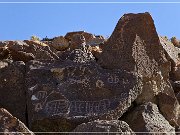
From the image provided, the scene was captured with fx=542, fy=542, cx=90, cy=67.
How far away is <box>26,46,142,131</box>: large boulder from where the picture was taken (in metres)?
5.64

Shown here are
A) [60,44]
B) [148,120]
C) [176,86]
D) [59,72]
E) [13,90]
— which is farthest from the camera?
[60,44]

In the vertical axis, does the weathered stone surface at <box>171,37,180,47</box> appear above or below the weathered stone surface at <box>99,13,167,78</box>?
above

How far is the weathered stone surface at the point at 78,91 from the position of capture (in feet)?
18.6

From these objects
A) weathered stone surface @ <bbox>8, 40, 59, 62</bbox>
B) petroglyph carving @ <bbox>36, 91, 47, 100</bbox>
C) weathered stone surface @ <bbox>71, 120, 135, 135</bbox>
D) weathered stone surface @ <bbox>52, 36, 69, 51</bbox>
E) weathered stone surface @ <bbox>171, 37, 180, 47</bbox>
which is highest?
weathered stone surface @ <bbox>171, 37, 180, 47</bbox>

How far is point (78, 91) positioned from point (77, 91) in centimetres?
1

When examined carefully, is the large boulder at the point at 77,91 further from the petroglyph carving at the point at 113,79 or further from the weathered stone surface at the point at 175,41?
the weathered stone surface at the point at 175,41

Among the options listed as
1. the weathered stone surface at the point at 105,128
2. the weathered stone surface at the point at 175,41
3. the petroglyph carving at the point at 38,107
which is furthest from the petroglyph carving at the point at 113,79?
the weathered stone surface at the point at 175,41

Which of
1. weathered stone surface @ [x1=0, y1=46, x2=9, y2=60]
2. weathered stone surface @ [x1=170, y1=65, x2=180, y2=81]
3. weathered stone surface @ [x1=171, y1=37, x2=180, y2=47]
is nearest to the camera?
weathered stone surface @ [x1=170, y1=65, x2=180, y2=81]

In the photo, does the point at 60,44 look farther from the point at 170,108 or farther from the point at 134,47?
the point at 170,108

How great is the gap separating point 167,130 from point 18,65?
79.9 inches

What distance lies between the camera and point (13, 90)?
6.21 metres

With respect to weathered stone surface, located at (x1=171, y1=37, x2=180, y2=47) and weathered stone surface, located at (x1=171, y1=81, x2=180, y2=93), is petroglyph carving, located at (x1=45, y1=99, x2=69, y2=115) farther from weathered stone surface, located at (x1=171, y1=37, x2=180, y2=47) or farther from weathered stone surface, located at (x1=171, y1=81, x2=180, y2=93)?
weathered stone surface, located at (x1=171, y1=37, x2=180, y2=47)

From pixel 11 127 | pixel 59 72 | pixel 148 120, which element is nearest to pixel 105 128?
pixel 11 127

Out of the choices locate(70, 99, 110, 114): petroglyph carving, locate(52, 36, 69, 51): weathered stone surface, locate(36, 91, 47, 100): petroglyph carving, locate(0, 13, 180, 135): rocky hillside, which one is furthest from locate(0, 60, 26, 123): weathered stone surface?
locate(52, 36, 69, 51): weathered stone surface
